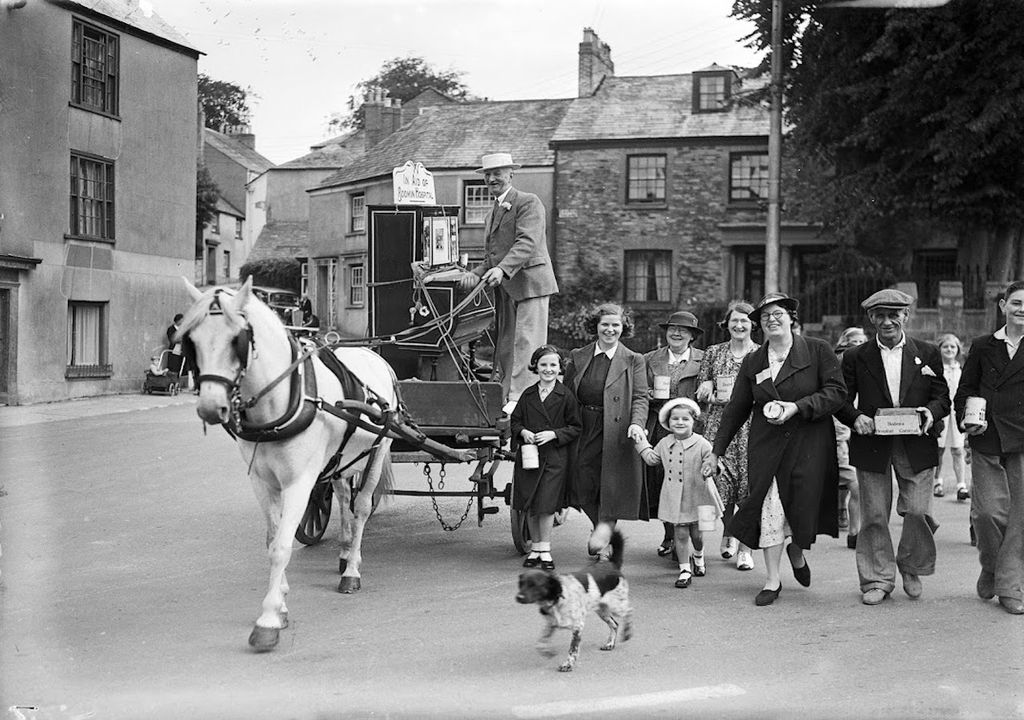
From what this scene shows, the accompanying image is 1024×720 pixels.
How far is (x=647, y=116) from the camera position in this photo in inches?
1382

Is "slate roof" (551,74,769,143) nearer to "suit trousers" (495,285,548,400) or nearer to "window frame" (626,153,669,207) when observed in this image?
"window frame" (626,153,669,207)

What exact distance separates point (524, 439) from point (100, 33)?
5.09 m

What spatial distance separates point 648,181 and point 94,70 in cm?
2642

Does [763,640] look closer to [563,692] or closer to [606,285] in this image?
[563,692]

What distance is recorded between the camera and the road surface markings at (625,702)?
5.12m

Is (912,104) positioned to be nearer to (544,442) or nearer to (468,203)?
(544,442)

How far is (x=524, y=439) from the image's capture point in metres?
8.38

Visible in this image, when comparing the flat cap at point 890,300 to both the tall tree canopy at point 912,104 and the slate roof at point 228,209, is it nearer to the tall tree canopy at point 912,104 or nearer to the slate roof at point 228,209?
the tall tree canopy at point 912,104

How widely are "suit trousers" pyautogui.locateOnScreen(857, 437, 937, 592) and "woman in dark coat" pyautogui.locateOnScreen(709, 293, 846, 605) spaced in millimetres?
243

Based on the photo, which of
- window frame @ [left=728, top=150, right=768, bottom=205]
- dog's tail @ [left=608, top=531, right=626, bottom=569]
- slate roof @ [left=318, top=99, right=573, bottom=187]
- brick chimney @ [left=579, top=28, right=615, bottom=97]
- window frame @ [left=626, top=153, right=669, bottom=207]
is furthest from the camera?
slate roof @ [left=318, top=99, right=573, bottom=187]

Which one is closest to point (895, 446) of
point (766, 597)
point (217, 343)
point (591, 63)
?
point (766, 597)

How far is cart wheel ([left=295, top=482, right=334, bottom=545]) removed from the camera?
9.30 m

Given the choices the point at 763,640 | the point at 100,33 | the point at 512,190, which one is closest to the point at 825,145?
the point at 512,190

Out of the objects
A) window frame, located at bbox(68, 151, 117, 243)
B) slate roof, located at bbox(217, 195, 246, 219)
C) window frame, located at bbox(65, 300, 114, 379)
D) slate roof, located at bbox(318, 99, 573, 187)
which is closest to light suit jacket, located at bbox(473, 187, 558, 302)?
window frame, located at bbox(68, 151, 117, 243)
